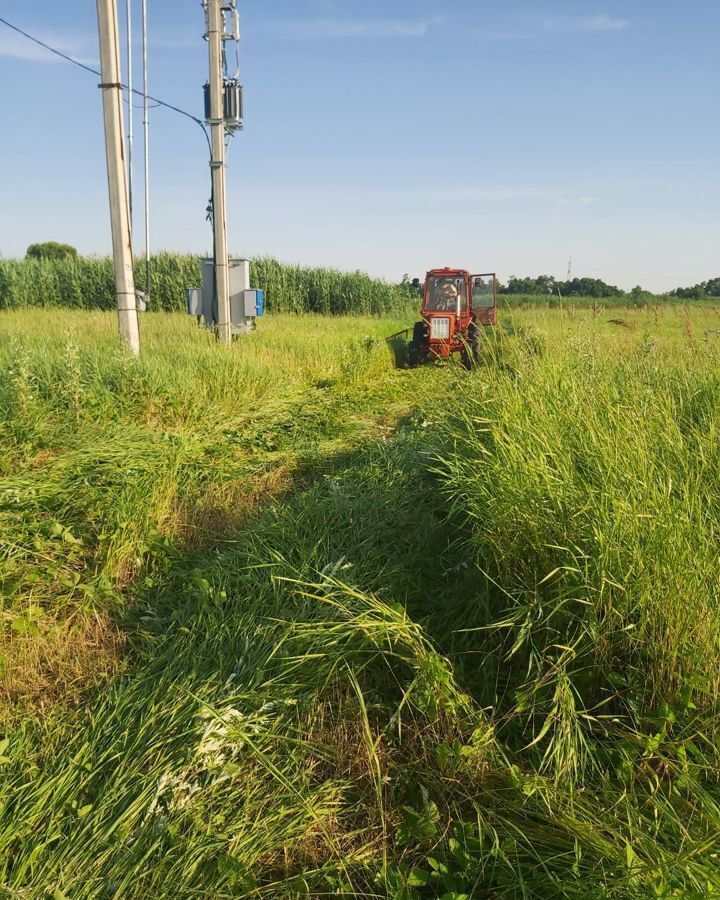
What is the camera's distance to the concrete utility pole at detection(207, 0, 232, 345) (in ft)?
27.9

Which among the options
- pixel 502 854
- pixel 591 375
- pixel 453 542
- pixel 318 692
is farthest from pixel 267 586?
pixel 591 375

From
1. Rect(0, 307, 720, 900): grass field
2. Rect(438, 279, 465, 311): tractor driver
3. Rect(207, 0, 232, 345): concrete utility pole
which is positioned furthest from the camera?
Rect(438, 279, 465, 311): tractor driver

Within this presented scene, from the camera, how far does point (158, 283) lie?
69.2 feet

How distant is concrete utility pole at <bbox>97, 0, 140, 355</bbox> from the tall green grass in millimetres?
14317

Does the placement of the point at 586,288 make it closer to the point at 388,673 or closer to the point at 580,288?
the point at 580,288

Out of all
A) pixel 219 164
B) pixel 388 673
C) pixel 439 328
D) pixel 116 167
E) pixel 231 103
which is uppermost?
pixel 231 103

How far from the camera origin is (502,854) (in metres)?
1.61

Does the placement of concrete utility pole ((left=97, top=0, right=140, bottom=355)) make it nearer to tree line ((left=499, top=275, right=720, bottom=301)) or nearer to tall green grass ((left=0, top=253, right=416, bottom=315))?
tree line ((left=499, top=275, right=720, bottom=301))

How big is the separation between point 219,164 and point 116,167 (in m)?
2.84

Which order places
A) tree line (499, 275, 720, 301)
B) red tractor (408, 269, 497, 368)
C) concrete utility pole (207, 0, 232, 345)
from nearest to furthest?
tree line (499, 275, 720, 301), concrete utility pole (207, 0, 232, 345), red tractor (408, 269, 497, 368)

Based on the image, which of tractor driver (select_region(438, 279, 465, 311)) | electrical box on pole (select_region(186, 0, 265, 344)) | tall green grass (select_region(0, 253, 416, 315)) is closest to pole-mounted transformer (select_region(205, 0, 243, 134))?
electrical box on pole (select_region(186, 0, 265, 344))

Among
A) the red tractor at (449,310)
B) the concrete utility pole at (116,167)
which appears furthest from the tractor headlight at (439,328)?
the concrete utility pole at (116,167)

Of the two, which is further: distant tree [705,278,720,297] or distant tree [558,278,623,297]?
distant tree [705,278,720,297]

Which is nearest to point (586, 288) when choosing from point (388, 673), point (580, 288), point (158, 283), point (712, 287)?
point (580, 288)
